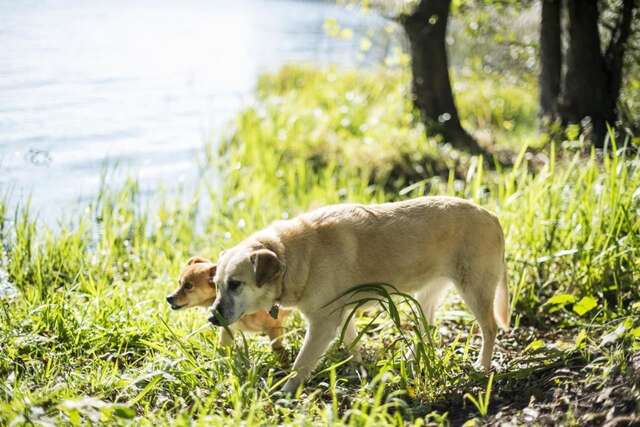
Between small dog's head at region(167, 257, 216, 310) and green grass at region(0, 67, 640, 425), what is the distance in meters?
0.18

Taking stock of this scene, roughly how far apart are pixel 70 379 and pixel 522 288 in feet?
11.1

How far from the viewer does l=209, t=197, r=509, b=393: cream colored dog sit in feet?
13.5

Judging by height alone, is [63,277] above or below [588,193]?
below

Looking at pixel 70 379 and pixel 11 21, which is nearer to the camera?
pixel 70 379

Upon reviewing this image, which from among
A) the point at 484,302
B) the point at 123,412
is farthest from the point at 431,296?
the point at 123,412

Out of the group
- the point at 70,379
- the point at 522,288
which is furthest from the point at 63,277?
the point at 522,288

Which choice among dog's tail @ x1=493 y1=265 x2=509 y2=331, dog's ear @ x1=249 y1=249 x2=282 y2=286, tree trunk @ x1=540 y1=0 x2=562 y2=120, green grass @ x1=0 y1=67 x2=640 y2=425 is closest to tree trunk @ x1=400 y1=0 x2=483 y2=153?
tree trunk @ x1=540 y1=0 x2=562 y2=120

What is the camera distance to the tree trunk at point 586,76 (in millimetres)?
8633

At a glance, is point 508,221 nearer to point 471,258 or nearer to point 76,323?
point 471,258

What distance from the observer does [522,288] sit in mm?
5348

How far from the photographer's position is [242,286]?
408 centimetres

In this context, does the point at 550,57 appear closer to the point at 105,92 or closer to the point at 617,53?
the point at 617,53

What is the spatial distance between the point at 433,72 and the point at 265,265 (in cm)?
766

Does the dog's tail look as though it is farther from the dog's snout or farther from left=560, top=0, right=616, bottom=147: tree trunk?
left=560, top=0, right=616, bottom=147: tree trunk
